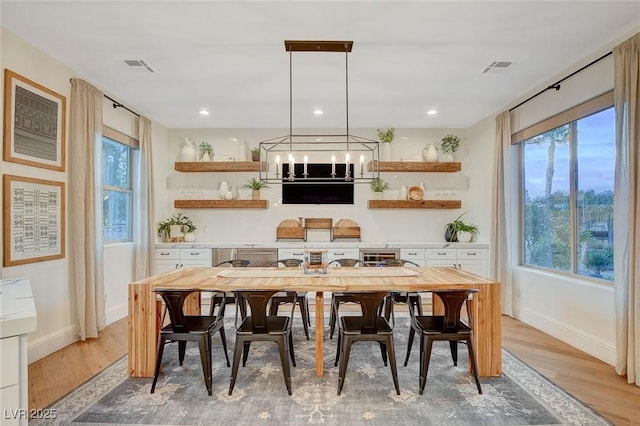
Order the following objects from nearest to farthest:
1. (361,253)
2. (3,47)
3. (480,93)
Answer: (3,47) < (480,93) < (361,253)

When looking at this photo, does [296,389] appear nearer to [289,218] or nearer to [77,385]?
[77,385]

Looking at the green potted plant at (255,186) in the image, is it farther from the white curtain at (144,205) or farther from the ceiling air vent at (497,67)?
the ceiling air vent at (497,67)

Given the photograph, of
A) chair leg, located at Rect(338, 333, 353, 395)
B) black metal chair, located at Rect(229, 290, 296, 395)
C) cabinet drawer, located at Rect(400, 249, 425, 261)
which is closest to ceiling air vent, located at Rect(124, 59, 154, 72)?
black metal chair, located at Rect(229, 290, 296, 395)

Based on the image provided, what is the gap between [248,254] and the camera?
5.11m

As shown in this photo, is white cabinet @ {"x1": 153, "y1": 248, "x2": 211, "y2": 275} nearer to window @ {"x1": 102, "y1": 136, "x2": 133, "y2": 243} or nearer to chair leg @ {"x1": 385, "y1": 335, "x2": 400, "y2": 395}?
window @ {"x1": 102, "y1": 136, "x2": 133, "y2": 243}

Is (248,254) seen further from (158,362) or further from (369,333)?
(369,333)

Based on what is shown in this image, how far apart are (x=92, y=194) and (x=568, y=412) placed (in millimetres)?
4584

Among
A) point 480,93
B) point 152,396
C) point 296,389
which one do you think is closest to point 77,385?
point 152,396

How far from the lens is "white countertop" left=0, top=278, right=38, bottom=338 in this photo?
1.16 metres

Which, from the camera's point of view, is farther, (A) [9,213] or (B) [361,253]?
(B) [361,253]

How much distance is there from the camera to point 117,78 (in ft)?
12.0

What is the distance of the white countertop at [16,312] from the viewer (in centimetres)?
116

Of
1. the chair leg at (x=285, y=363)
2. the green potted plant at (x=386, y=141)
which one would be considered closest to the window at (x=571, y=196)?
the green potted plant at (x=386, y=141)

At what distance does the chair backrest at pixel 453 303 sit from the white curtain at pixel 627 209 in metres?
1.28
